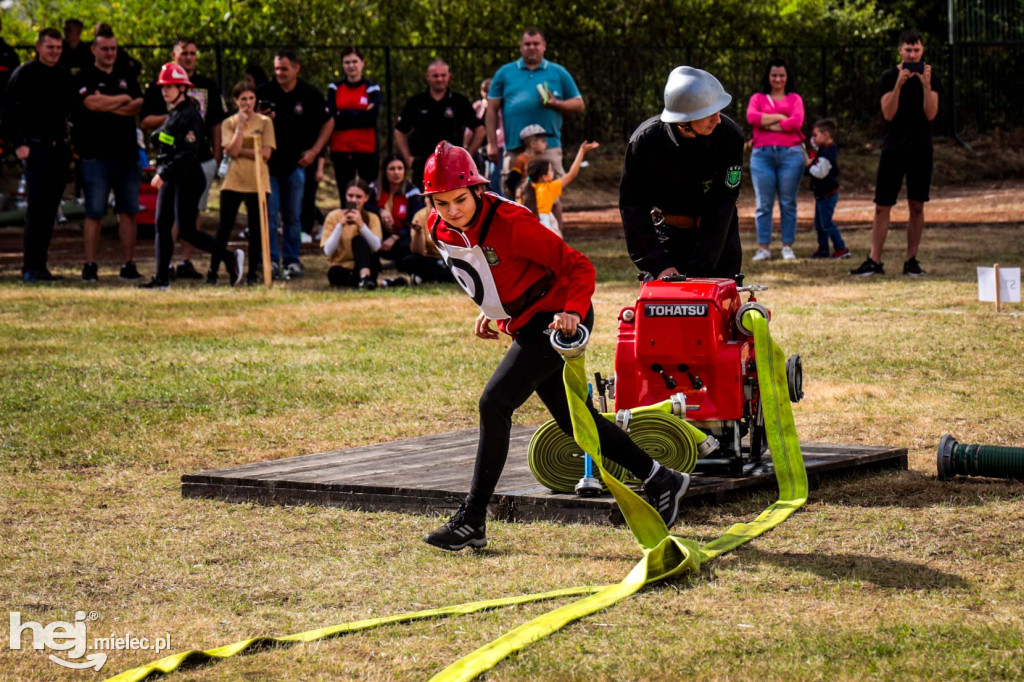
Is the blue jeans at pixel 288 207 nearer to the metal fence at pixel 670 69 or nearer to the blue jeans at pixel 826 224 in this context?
the blue jeans at pixel 826 224

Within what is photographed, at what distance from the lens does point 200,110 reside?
15.3 meters

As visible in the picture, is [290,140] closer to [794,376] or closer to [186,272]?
[186,272]

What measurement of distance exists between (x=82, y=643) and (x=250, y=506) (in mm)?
2003

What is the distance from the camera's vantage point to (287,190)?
15.6 meters

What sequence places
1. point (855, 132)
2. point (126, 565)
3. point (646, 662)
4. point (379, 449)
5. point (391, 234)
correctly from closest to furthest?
point (646, 662), point (126, 565), point (379, 449), point (391, 234), point (855, 132)

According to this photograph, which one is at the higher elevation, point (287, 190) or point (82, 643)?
point (287, 190)

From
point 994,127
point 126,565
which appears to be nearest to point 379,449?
point 126,565

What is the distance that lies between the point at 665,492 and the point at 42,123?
10640mm

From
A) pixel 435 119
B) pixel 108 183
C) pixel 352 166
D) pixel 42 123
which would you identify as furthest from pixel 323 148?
pixel 42 123

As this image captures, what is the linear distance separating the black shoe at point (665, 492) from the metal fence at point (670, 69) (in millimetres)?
17971

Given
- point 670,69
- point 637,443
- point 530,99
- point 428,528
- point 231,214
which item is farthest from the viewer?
point 670,69

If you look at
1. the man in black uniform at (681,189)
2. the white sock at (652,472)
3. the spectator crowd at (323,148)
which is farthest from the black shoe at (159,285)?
the white sock at (652,472)

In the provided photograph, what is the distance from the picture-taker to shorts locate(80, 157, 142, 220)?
14.7 m

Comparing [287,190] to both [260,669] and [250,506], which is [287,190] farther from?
[260,669]
